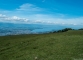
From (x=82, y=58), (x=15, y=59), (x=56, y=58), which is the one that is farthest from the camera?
(x=15, y=59)

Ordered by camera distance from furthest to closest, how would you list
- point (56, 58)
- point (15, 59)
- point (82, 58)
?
point (15, 59) → point (56, 58) → point (82, 58)

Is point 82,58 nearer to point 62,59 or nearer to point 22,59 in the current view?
point 62,59

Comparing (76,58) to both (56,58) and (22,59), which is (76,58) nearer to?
(56,58)

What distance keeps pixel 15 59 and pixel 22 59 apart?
1.49 meters

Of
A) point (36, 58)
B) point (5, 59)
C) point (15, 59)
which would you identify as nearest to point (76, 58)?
point (36, 58)

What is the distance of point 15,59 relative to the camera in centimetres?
2195

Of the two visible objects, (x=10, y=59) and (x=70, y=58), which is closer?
(x=70, y=58)

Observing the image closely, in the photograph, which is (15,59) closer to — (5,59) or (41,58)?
(5,59)

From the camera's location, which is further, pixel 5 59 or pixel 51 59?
pixel 5 59

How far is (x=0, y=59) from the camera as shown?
2303 cm

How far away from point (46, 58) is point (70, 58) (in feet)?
11.4

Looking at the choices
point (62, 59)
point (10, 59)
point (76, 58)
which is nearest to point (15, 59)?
point (10, 59)

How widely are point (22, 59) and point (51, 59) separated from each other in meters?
4.65

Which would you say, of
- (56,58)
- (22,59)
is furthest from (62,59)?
(22,59)
